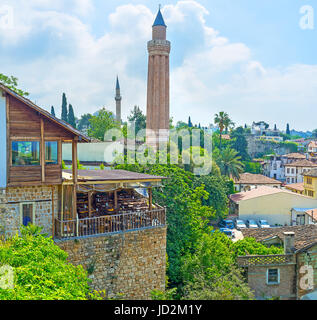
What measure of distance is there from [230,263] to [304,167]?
50.5 m

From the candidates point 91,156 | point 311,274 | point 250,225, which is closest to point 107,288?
point 311,274

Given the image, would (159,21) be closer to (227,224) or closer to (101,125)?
(101,125)

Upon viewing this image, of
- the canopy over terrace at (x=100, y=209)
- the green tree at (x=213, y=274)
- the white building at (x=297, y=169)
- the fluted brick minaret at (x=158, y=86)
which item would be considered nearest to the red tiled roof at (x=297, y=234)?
the green tree at (x=213, y=274)

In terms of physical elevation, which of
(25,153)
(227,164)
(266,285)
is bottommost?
(266,285)

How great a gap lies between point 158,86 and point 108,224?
1344 inches

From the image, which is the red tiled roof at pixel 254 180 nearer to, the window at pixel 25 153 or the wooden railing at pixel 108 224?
the wooden railing at pixel 108 224

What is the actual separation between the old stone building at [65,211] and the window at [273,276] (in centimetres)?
571

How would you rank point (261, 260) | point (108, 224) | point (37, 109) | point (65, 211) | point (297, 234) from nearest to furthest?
1. point (37, 109)
2. point (108, 224)
3. point (65, 211)
4. point (261, 260)
5. point (297, 234)

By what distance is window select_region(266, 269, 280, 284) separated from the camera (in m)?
16.3

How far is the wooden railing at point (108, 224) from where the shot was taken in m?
12.3

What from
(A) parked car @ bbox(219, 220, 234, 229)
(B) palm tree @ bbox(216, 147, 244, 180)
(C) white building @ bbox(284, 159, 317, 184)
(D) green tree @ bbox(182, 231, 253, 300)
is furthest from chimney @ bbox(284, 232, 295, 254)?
(C) white building @ bbox(284, 159, 317, 184)

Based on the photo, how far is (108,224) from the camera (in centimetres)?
1296

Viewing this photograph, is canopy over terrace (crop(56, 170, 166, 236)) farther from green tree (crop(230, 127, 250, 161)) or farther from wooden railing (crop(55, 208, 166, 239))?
green tree (crop(230, 127, 250, 161))

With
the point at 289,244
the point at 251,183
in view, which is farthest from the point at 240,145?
the point at 289,244
